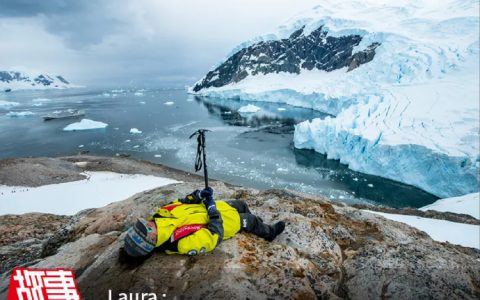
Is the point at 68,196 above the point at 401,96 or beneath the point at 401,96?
beneath

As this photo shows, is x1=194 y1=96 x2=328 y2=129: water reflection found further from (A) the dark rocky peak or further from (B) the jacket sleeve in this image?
(B) the jacket sleeve

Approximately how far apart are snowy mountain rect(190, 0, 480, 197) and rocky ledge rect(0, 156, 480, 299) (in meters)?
19.0

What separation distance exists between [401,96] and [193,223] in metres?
31.8

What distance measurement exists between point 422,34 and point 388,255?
56.1 meters

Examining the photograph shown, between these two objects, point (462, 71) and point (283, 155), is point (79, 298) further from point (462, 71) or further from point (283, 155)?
point (462, 71)

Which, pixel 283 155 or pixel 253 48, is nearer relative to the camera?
pixel 283 155

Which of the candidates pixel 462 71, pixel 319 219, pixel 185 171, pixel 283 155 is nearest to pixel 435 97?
pixel 462 71

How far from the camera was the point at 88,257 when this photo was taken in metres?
4.39

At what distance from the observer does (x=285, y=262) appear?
4.02 meters

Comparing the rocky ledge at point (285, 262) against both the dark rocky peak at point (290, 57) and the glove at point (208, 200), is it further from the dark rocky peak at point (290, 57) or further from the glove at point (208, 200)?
the dark rocky peak at point (290, 57)

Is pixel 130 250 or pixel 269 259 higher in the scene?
pixel 130 250

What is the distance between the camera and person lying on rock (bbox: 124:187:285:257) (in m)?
3.86

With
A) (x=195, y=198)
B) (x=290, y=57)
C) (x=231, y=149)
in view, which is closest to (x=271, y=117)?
(x=231, y=149)

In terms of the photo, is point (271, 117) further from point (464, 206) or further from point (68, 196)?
point (68, 196)
